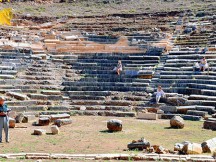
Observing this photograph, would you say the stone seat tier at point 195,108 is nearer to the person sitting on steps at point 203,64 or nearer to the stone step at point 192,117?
the stone step at point 192,117

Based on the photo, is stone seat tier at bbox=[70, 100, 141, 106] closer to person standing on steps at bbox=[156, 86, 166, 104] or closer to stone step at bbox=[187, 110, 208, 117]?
person standing on steps at bbox=[156, 86, 166, 104]

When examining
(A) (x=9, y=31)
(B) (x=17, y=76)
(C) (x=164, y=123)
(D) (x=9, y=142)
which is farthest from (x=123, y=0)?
(D) (x=9, y=142)

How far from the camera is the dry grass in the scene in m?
10.8

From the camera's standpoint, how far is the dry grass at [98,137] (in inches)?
425

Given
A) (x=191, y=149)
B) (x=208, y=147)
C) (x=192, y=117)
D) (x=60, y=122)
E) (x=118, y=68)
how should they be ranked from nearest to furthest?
1. (x=191, y=149)
2. (x=208, y=147)
3. (x=60, y=122)
4. (x=192, y=117)
5. (x=118, y=68)

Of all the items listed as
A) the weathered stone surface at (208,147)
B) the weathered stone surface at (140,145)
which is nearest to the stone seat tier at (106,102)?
the weathered stone surface at (140,145)

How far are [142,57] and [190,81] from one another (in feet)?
11.7

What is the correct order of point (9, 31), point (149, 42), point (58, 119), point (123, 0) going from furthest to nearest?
1. point (123, 0)
2. point (9, 31)
3. point (149, 42)
4. point (58, 119)

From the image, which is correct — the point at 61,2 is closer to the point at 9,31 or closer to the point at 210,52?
the point at 9,31

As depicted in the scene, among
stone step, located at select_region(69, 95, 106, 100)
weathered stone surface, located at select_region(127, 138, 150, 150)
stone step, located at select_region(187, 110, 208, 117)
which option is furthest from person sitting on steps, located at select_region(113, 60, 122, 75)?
weathered stone surface, located at select_region(127, 138, 150, 150)

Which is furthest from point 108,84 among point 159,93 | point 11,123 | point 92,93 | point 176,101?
point 11,123

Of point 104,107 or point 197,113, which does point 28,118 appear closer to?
point 104,107

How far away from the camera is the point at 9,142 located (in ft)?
38.6

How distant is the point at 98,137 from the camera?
12453mm
